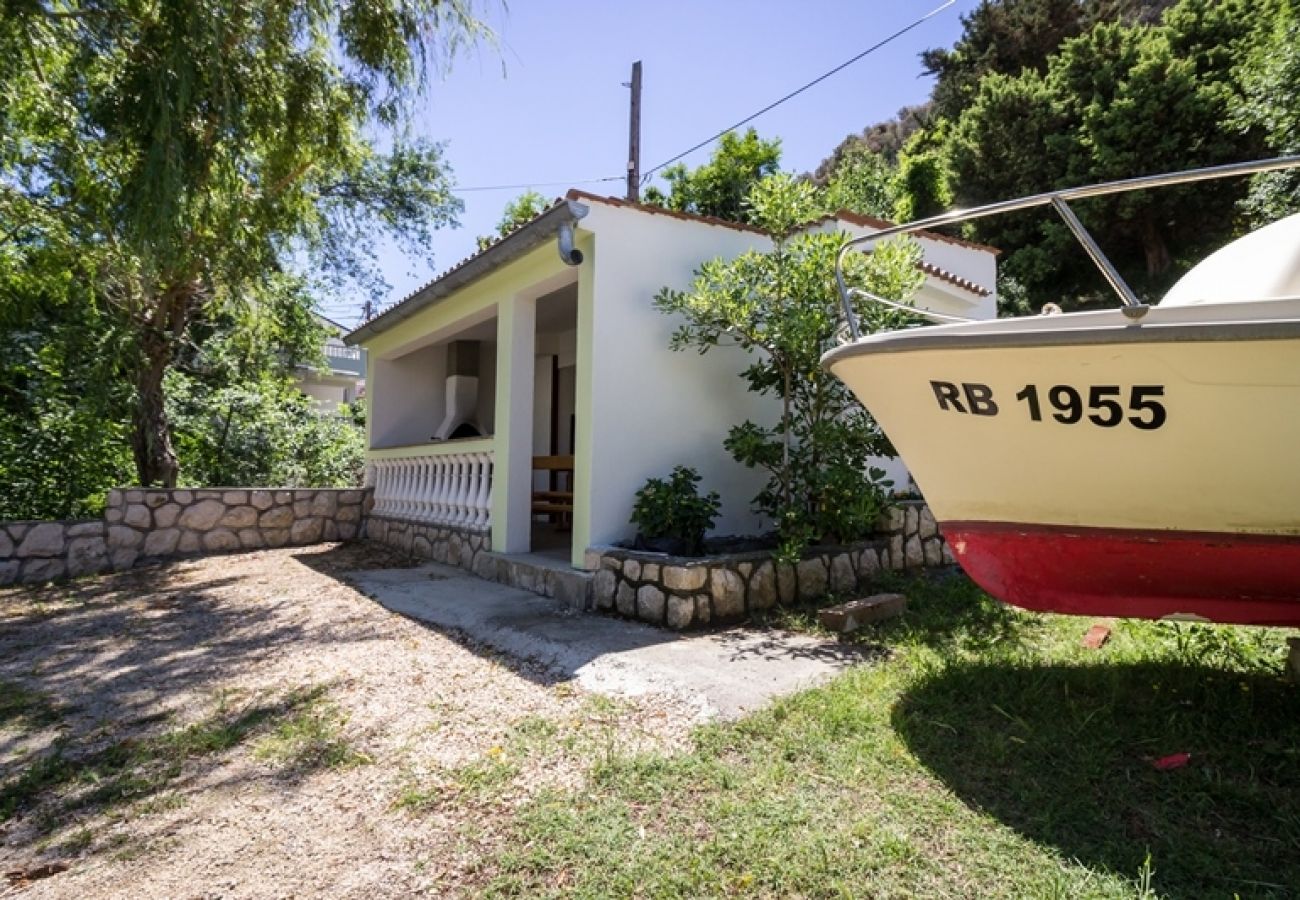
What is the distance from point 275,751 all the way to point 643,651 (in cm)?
183

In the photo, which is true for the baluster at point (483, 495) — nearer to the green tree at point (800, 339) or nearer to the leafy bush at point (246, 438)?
the green tree at point (800, 339)

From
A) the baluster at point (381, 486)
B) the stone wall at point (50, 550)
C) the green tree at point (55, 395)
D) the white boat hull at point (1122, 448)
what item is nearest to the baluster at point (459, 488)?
the baluster at point (381, 486)

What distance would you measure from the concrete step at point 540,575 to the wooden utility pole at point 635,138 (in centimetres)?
876

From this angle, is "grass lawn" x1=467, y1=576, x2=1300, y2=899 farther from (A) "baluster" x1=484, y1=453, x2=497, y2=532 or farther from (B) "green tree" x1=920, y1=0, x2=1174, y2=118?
(B) "green tree" x1=920, y1=0, x2=1174, y2=118

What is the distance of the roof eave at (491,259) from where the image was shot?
483 centimetres

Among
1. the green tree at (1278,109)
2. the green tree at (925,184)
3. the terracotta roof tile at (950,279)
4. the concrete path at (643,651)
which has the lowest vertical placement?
the concrete path at (643,651)

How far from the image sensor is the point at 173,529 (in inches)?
291

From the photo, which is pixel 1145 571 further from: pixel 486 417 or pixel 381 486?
pixel 486 417

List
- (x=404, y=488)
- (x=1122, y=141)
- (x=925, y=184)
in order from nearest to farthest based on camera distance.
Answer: (x=404, y=488) → (x=1122, y=141) → (x=925, y=184)

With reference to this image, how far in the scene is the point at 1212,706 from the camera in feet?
8.88

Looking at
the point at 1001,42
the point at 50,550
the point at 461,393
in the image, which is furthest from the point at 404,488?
the point at 1001,42

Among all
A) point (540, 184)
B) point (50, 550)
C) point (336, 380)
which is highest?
point (540, 184)

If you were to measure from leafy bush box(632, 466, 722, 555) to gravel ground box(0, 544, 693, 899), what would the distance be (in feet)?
4.93

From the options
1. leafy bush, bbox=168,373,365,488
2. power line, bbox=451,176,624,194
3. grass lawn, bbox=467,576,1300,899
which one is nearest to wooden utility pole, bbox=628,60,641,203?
power line, bbox=451,176,624,194
